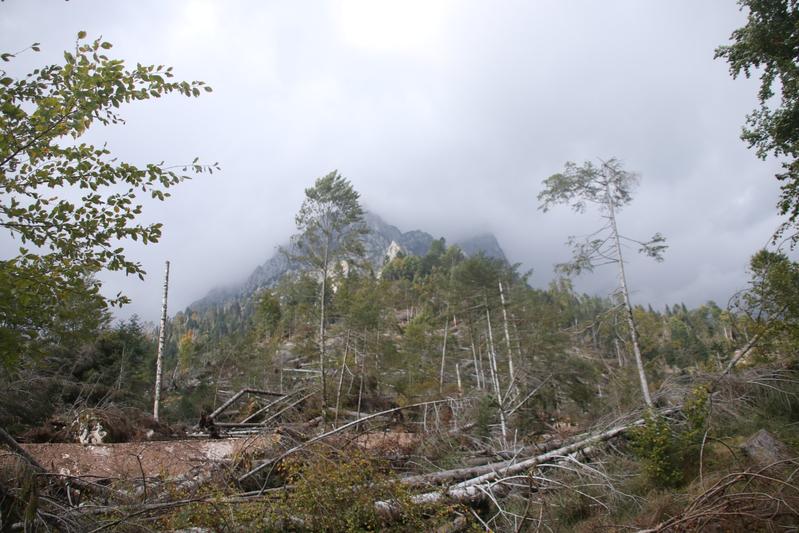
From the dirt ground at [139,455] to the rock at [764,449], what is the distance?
27.4ft

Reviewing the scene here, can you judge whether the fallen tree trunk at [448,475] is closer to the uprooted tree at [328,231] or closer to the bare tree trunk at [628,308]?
the bare tree trunk at [628,308]

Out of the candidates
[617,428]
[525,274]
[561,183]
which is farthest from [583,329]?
[525,274]

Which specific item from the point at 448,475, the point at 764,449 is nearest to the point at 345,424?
the point at 448,475

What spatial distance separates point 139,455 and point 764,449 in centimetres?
1110

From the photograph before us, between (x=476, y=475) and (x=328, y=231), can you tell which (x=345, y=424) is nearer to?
(x=476, y=475)

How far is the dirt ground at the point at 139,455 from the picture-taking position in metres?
6.96

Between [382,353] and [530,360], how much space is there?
8825 millimetres

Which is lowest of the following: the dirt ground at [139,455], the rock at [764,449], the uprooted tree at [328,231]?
the rock at [764,449]

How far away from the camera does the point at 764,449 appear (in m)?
6.90

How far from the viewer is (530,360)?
908 inches

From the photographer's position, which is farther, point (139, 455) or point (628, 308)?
point (628, 308)

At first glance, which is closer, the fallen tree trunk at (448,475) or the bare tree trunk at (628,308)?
the fallen tree trunk at (448,475)

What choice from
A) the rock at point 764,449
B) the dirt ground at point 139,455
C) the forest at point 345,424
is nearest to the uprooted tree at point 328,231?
the forest at point 345,424

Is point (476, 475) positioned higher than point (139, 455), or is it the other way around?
point (139, 455)
